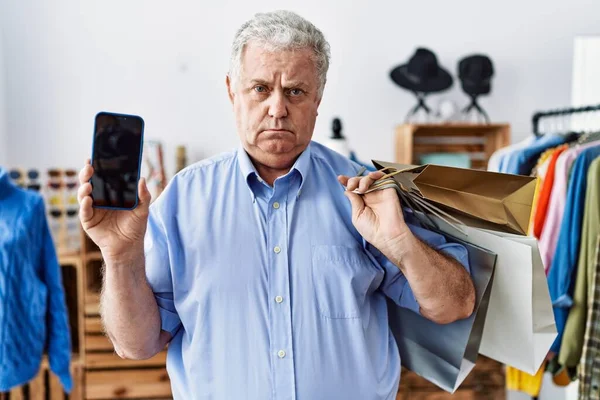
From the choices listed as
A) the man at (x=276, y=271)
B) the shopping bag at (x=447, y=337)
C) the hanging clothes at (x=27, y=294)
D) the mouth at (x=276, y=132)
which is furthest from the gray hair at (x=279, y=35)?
the hanging clothes at (x=27, y=294)

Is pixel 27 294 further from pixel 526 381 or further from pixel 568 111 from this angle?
pixel 568 111

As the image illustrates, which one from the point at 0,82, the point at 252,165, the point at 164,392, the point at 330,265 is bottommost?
the point at 164,392

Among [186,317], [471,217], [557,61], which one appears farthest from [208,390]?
[557,61]

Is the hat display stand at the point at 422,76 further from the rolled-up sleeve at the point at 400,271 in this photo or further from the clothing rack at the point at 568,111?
the rolled-up sleeve at the point at 400,271

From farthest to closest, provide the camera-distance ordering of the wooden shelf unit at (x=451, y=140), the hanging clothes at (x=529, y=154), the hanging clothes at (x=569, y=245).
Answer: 1. the wooden shelf unit at (x=451, y=140)
2. the hanging clothes at (x=529, y=154)
3. the hanging clothes at (x=569, y=245)

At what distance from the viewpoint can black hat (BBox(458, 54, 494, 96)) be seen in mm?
2676

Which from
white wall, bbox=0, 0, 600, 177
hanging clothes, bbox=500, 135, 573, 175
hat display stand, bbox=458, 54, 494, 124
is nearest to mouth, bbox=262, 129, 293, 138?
hanging clothes, bbox=500, 135, 573, 175

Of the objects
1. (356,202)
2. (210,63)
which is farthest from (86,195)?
(210,63)

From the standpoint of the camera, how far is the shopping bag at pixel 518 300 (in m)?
0.96

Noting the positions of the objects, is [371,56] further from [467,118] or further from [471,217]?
[471,217]

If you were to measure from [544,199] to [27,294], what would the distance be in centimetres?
184

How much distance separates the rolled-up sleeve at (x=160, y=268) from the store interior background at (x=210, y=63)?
1783 millimetres

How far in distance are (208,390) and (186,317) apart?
0.45 feet

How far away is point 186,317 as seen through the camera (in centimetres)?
97
